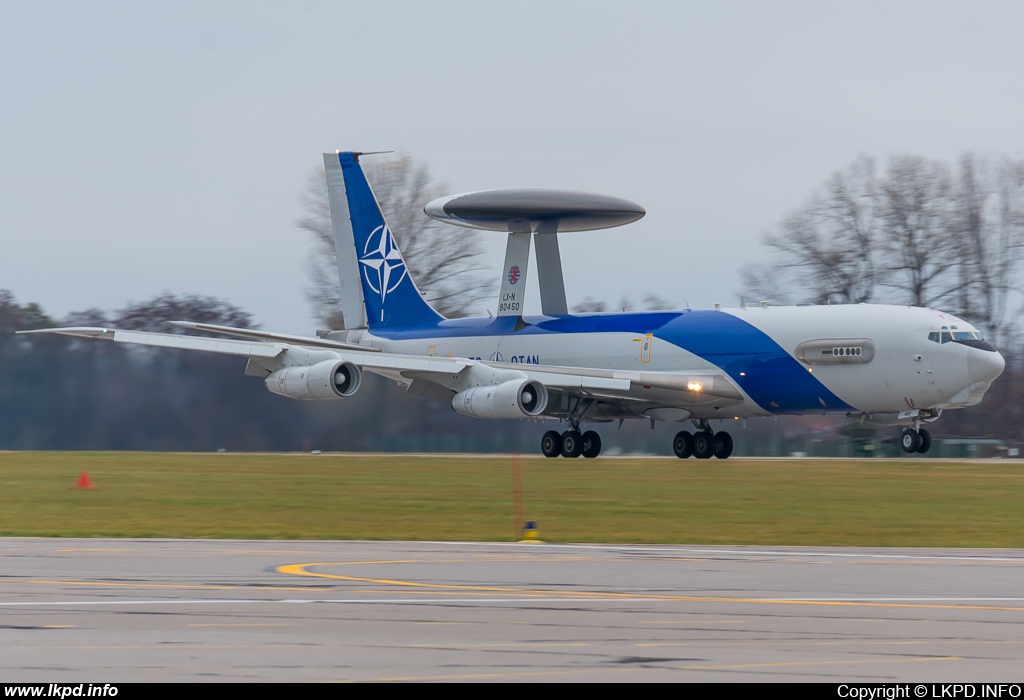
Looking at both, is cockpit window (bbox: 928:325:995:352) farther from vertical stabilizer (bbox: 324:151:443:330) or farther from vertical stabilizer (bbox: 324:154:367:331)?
vertical stabilizer (bbox: 324:154:367:331)

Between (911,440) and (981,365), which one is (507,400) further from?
(981,365)

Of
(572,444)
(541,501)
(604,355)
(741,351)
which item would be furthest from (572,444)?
(541,501)

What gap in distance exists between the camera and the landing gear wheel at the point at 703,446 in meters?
41.6

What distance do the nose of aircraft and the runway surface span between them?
66.5ft

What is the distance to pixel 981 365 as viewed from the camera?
36.2m

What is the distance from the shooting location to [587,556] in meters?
16.3

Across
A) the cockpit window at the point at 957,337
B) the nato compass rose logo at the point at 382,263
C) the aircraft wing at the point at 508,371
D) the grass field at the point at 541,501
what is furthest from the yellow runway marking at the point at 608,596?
the nato compass rose logo at the point at 382,263

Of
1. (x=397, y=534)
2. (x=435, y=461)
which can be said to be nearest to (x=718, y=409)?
(x=435, y=461)

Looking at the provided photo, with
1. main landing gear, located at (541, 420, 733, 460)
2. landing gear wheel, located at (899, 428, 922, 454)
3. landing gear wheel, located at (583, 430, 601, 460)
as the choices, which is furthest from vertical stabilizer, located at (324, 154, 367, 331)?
landing gear wheel, located at (899, 428, 922, 454)

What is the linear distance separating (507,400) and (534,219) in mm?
8511

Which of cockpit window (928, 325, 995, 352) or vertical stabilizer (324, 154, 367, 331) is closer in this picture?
cockpit window (928, 325, 995, 352)

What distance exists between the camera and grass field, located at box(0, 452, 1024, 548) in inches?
795

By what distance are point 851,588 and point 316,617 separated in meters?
4.98
